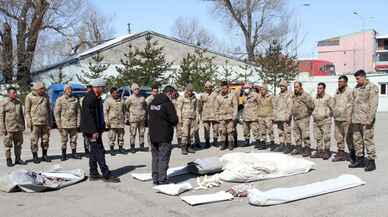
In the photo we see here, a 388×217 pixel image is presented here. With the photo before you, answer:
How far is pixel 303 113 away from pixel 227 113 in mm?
2396

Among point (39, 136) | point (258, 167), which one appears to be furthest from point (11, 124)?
point (258, 167)

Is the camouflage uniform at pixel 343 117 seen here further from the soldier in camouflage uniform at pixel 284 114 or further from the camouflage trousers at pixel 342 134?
the soldier in camouflage uniform at pixel 284 114

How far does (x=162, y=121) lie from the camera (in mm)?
8875

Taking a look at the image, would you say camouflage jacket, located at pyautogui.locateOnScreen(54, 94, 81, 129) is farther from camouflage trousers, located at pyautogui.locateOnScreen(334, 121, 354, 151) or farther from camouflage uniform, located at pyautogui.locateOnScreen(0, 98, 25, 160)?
camouflage trousers, located at pyautogui.locateOnScreen(334, 121, 354, 151)

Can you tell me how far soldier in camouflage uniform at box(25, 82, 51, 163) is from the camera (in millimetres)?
11539

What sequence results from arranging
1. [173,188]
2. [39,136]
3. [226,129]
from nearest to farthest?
[173,188] → [39,136] → [226,129]

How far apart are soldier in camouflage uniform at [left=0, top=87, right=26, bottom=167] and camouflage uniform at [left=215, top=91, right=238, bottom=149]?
17.0ft

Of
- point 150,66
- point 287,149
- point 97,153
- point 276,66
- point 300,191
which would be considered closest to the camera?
point 300,191

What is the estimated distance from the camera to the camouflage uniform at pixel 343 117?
10.4 meters

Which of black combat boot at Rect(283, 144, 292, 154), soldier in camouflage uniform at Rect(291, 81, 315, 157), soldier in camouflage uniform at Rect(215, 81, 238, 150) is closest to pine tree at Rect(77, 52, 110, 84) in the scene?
soldier in camouflage uniform at Rect(215, 81, 238, 150)

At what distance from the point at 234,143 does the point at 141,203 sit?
6175mm

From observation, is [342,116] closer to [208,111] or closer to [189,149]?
[208,111]

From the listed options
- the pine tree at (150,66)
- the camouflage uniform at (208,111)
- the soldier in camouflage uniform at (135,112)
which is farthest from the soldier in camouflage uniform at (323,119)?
the pine tree at (150,66)

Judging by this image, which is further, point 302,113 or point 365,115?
point 302,113
